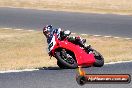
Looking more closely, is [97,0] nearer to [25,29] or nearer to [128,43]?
[25,29]

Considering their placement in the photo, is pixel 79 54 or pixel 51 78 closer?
pixel 51 78

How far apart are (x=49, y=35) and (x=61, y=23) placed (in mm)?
13885

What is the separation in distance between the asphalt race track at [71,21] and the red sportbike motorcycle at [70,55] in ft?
36.1

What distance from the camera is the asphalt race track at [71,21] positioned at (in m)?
24.4

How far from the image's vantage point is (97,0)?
3766 centimetres

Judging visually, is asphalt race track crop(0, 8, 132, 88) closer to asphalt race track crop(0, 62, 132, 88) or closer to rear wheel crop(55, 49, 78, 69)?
asphalt race track crop(0, 62, 132, 88)

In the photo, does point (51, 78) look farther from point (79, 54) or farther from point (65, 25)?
point (65, 25)

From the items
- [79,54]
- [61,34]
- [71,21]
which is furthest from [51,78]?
[71,21]

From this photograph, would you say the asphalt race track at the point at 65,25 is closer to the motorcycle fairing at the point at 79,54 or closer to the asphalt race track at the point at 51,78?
the asphalt race track at the point at 51,78

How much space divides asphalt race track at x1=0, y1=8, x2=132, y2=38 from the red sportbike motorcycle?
1100 centimetres

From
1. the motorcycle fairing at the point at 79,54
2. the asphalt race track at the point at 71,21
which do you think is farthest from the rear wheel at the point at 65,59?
the asphalt race track at the point at 71,21

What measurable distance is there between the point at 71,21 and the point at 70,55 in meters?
15.1

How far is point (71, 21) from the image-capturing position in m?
27.2

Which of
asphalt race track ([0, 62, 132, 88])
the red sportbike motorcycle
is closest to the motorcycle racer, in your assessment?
the red sportbike motorcycle
